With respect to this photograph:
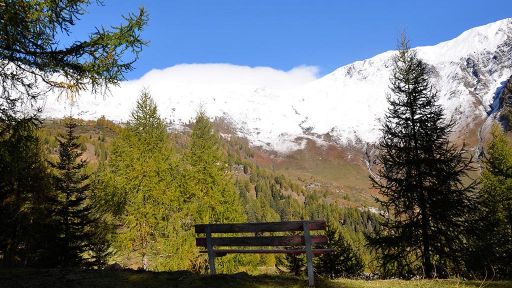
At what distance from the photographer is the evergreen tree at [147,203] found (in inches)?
956

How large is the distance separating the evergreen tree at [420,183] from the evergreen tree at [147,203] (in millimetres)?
12453

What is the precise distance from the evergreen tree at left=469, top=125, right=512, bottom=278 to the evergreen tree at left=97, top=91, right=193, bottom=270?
52.9 ft

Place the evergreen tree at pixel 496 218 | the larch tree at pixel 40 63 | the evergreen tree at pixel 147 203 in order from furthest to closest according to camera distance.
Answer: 1. the evergreen tree at pixel 147 203
2. the evergreen tree at pixel 496 218
3. the larch tree at pixel 40 63

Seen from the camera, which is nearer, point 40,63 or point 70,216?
point 40,63

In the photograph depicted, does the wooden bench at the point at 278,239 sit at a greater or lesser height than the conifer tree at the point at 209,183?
lesser

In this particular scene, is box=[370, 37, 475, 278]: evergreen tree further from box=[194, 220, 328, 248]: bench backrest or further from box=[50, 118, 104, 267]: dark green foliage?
box=[50, 118, 104, 267]: dark green foliage

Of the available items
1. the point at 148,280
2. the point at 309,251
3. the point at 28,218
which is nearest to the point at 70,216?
the point at 28,218

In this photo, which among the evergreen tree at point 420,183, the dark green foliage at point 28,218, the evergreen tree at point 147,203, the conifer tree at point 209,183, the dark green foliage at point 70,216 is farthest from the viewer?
the conifer tree at point 209,183

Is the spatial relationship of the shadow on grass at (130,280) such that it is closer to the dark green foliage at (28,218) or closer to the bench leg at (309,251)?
the bench leg at (309,251)

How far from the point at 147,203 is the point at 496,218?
21291 mm

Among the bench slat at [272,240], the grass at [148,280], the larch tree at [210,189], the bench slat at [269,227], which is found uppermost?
the larch tree at [210,189]

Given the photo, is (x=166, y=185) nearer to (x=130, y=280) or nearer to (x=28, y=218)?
(x=28, y=218)

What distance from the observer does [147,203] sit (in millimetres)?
25297

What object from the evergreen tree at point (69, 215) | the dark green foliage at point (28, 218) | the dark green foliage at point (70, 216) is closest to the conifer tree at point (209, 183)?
the dark green foliage at point (70, 216)
